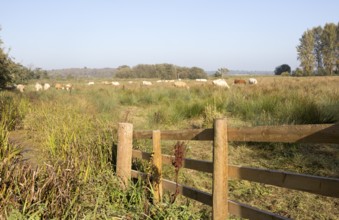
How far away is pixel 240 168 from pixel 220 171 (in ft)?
A: 0.62

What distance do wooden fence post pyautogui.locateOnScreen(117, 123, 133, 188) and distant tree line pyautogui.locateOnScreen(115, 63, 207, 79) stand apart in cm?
8157

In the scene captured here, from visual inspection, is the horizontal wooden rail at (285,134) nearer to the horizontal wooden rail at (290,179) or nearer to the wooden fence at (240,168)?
the wooden fence at (240,168)

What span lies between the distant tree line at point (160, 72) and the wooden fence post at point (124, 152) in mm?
81571

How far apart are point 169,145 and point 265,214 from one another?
425 cm

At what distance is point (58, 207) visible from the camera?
326cm

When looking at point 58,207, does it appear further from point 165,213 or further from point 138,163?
point 138,163

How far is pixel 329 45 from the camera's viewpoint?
66.1m

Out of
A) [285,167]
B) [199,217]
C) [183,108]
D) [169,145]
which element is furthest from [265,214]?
[183,108]

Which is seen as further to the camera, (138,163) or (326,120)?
(326,120)

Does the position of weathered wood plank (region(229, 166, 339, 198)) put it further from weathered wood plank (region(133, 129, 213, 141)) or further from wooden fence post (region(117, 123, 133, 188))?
wooden fence post (region(117, 123, 133, 188))

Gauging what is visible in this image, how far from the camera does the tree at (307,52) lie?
189 feet

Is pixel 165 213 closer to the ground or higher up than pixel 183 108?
closer to the ground

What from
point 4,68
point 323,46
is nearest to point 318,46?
point 323,46

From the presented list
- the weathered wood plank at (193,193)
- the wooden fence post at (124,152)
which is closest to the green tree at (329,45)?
the wooden fence post at (124,152)
